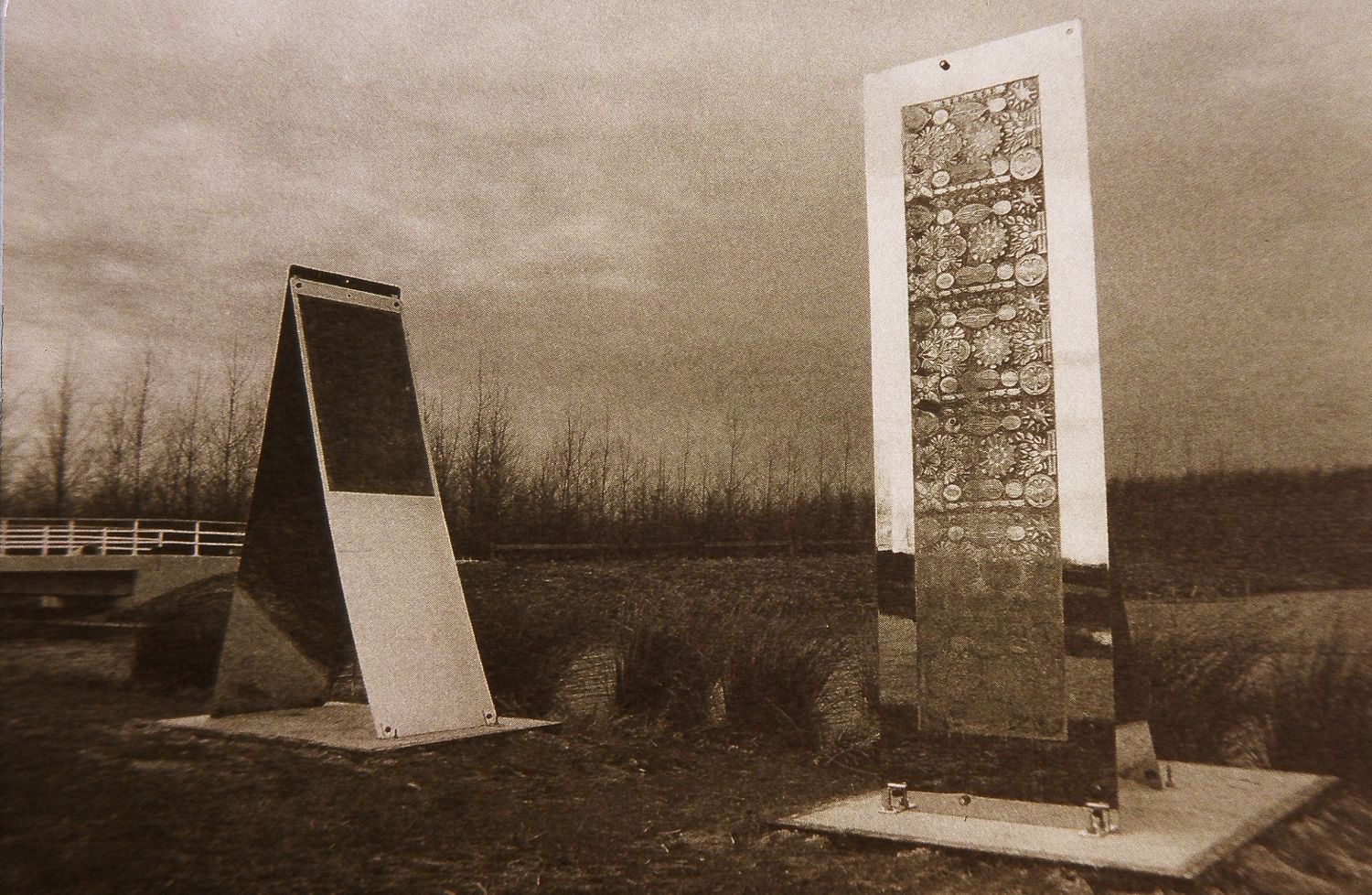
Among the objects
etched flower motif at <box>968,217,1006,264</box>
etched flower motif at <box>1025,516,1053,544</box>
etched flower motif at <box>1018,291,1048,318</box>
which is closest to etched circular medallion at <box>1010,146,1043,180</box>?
etched flower motif at <box>968,217,1006,264</box>

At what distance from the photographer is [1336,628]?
6.15 ft

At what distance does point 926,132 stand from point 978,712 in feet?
4.38

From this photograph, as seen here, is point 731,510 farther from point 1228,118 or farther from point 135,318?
point 135,318

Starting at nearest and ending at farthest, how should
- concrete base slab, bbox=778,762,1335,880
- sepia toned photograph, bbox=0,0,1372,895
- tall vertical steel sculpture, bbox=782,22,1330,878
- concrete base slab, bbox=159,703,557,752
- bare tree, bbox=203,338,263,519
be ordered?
concrete base slab, bbox=778,762,1335,880
sepia toned photograph, bbox=0,0,1372,895
tall vertical steel sculpture, bbox=782,22,1330,878
concrete base slab, bbox=159,703,557,752
bare tree, bbox=203,338,263,519

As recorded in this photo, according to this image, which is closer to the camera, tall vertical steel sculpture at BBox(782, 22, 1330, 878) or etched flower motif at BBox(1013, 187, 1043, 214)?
tall vertical steel sculpture at BBox(782, 22, 1330, 878)

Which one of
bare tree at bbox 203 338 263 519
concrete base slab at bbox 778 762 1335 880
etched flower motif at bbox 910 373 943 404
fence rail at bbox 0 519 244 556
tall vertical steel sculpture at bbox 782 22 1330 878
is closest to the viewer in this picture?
concrete base slab at bbox 778 762 1335 880

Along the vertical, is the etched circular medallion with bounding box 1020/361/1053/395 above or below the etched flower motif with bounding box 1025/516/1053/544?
above

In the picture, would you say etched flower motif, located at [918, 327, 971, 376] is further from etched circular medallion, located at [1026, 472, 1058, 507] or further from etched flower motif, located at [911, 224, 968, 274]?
etched circular medallion, located at [1026, 472, 1058, 507]

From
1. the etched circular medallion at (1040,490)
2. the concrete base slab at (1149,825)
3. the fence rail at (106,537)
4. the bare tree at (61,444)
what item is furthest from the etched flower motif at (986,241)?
the bare tree at (61,444)

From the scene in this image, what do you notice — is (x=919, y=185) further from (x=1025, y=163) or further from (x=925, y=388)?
(x=925, y=388)

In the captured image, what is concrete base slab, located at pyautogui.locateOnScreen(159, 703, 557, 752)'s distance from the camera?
2.66m

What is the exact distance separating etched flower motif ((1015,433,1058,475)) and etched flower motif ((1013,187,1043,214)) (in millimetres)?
500

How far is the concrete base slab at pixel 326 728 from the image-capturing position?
2.66m

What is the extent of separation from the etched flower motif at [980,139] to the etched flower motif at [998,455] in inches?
25.2
